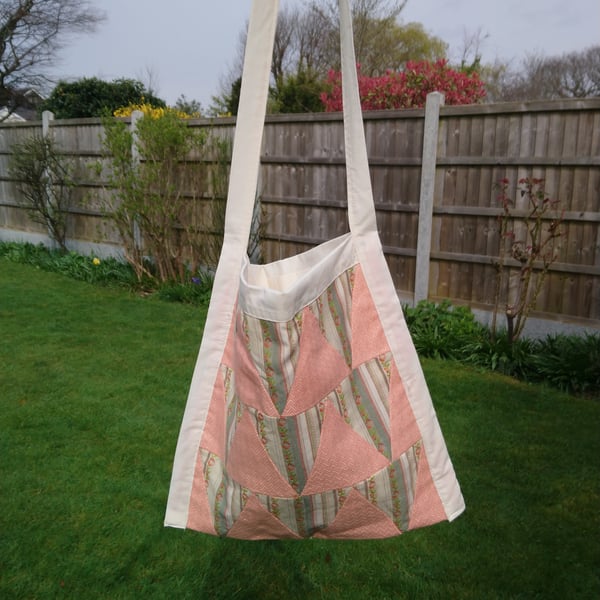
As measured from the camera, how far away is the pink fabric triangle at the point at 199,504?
4.66 ft

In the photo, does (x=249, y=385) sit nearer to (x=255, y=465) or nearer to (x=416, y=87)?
(x=255, y=465)

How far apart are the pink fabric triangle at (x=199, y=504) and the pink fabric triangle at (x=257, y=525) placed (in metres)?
0.07

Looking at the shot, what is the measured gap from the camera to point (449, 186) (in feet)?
15.8

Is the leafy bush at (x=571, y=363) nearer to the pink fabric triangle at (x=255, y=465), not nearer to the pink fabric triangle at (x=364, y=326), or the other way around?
the pink fabric triangle at (x=364, y=326)

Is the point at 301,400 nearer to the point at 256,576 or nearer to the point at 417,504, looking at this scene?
the point at 417,504

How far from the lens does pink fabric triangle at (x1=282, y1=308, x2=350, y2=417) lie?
1.28 metres

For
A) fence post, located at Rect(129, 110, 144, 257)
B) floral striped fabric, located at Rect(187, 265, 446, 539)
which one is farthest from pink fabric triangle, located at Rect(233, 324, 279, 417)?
fence post, located at Rect(129, 110, 144, 257)

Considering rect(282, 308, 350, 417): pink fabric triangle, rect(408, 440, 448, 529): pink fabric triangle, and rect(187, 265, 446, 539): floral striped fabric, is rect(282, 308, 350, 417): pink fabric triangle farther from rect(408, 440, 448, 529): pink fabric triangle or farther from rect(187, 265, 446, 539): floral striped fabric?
rect(408, 440, 448, 529): pink fabric triangle

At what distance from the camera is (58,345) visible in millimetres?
4715

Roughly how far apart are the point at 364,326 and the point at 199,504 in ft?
1.88

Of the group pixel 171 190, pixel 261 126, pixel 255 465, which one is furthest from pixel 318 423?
pixel 171 190

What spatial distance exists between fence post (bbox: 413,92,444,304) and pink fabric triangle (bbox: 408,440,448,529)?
377 centimetres

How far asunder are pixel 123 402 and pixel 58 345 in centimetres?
139

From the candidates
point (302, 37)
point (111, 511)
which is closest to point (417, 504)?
point (111, 511)
